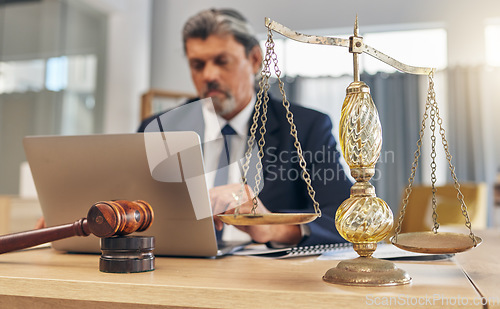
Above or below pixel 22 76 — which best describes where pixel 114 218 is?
below

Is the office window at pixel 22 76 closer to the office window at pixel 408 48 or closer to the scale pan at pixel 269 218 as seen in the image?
the office window at pixel 408 48

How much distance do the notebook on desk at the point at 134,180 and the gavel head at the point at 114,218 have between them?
0.09 meters

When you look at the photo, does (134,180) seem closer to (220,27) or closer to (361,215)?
(361,215)

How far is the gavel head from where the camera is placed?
68 cm

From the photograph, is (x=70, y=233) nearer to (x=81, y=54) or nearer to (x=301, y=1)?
(x=81, y=54)

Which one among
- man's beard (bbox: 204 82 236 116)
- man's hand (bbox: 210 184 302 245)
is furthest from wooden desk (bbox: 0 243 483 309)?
man's beard (bbox: 204 82 236 116)

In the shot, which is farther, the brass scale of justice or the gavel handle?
the gavel handle

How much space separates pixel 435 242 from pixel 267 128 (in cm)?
94

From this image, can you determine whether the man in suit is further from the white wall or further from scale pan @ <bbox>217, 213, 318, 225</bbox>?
the white wall

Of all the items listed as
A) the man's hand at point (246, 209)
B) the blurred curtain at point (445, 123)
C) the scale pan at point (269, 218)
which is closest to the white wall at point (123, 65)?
the blurred curtain at point (445, 123)

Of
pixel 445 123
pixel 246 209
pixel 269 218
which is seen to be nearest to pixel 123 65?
pixel 445 123

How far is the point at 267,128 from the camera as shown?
5.11 ft

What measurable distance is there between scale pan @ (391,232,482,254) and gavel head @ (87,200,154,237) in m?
0.36

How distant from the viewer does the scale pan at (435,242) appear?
0.63 m
